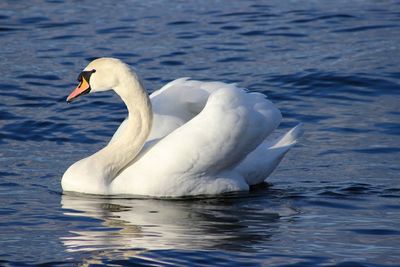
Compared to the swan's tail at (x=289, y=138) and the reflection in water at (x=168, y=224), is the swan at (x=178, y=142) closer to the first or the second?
the swan's tail at (x=289, y=138)

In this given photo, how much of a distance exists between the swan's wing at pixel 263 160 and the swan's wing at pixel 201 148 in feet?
1.00

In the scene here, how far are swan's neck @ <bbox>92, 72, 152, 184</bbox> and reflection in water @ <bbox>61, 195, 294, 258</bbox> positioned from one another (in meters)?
0.35

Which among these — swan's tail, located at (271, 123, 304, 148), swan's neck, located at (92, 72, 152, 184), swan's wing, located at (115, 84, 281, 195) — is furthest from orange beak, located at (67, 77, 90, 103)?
swan's tail, located at (271, 123, 304, 148)

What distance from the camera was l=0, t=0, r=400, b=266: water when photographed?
28.4 ft

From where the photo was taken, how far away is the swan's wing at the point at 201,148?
10.2 m

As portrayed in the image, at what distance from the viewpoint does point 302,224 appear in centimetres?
931

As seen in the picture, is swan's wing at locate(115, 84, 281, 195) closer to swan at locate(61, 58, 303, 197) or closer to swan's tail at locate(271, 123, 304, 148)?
swan at locate(61, 58, 303, 197)

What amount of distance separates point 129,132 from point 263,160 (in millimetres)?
1243

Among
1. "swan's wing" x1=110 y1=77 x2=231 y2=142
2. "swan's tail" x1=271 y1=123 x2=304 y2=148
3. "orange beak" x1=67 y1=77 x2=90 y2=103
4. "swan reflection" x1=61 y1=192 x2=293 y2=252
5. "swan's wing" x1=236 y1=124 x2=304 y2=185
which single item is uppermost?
"orange beak" x1=67 y1=77 x2=90 y2=103

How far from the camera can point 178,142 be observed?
10.2 meters

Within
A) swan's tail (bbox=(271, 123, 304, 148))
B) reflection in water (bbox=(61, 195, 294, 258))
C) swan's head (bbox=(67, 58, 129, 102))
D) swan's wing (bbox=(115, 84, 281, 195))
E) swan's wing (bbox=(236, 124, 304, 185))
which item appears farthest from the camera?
swan's tail (bbox=(271, 123, 304, 148))

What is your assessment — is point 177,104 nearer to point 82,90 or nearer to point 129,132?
point 129,132

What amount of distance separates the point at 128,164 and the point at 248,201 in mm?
1152

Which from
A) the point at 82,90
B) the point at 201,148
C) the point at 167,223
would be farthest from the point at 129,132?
the point at 167,223
